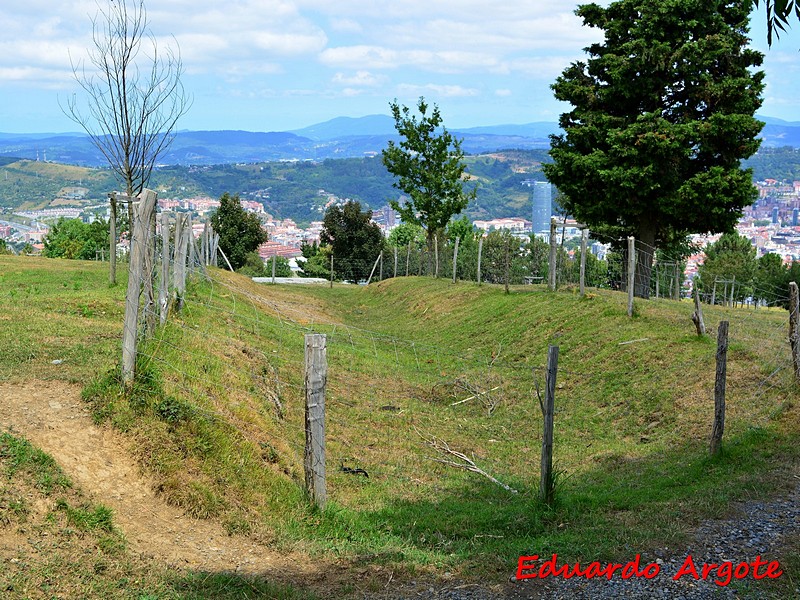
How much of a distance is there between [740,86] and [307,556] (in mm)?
22073

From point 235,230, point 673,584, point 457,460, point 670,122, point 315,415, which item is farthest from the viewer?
point 235,230

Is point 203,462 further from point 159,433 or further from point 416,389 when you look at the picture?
point 416,389

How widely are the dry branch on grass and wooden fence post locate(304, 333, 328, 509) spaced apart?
269cm

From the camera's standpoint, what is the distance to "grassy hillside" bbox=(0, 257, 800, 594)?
22.4 feet

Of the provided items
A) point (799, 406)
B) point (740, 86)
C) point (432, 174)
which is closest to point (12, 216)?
point (432, 174)

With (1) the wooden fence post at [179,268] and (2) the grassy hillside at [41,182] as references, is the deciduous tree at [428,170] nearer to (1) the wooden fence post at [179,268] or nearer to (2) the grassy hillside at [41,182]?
(1) the wooden fence post at [179,268]

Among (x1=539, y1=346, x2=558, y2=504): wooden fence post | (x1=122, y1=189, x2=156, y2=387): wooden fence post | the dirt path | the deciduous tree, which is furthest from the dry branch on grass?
the deciduous tree

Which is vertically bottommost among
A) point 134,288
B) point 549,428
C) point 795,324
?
point 549,428

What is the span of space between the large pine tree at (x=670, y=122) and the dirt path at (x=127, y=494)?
1834 cm

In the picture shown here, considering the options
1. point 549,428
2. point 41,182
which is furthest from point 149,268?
point 41,182

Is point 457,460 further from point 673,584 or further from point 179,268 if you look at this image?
point 179,268

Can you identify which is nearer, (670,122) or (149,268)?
(149,268)

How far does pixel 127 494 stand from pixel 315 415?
5.98ft

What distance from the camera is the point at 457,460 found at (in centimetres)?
1012
